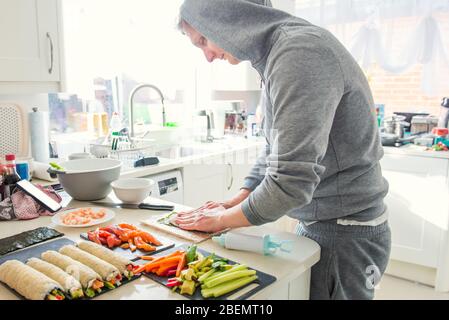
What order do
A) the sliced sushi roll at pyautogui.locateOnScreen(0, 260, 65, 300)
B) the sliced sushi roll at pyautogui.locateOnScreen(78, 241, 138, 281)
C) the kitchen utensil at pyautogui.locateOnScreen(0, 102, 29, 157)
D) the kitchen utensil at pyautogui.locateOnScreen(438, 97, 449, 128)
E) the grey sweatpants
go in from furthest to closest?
the kitchen utensil at pyautogui.locateOnScreen(438, 97, 449, 128)
the kitchen utensil at pyautogui.locateOnScreen(0, 102, 29, 157)
the grey sweatpants
the sliced sushi roll at pyautogui.locateOnScreen(78, 241, 138, 281)
the sliced sushi roll at pyautogui.locateOnScreen(0, 260, 65, 300)

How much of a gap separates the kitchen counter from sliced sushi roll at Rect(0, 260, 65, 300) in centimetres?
2

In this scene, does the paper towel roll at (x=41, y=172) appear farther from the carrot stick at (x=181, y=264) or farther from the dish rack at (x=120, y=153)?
the carrot stick at (x=181, y=264)

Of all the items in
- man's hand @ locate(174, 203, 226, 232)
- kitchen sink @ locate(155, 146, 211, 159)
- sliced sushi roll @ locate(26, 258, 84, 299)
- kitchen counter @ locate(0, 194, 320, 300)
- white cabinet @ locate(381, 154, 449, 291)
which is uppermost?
kitchen sink @ locate(155, 146, 211, 159)

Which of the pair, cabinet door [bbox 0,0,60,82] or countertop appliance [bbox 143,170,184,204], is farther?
countertop appliance [bbox 143,170,184,204]

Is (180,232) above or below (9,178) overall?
below

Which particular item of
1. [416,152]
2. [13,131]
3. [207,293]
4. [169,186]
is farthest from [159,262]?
[416,152]

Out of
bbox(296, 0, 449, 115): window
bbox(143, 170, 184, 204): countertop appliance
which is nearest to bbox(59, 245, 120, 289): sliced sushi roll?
bbox(143, 170, 184, 204): countertop appliance

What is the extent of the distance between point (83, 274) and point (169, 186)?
128cm

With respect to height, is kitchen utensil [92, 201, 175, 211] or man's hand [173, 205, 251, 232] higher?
man's hand [173, 205, 251, 232]

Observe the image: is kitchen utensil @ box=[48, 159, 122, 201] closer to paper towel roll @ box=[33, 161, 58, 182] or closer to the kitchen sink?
paper towel roll @ box=[33, 161, 58, 182]

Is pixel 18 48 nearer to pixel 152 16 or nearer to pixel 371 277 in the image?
pixel 152 16

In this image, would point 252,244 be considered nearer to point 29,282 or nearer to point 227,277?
point 227,277

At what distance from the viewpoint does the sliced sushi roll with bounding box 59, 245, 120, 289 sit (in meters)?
0.81

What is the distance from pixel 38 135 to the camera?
6.35 feet
